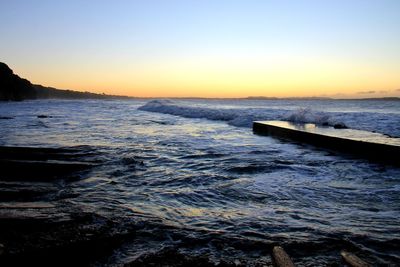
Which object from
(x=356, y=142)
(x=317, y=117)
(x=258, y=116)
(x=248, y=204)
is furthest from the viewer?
(x=258, y=116)

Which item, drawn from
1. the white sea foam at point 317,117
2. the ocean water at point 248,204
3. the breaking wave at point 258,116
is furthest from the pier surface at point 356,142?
the breaking wave at point 258,116

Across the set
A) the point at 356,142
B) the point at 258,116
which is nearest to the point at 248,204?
the point at 356,142

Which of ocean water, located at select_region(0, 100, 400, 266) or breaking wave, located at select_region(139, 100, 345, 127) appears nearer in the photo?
ocean water, located at select_region(0, 100, 400, 266)

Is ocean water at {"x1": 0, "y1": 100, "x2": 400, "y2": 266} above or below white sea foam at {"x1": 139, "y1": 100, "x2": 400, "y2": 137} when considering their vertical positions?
below

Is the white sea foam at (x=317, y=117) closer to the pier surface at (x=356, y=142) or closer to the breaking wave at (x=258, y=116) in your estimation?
the breaking wave at (x=258, y=116)

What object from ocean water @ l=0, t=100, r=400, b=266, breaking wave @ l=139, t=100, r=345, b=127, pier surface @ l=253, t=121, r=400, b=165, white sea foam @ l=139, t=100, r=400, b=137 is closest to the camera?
ocean water @ l=0, t=100, r=400, b=266

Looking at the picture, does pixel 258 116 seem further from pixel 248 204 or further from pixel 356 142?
pixel 248 204

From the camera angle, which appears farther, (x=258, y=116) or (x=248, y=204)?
(x=258, y=116)

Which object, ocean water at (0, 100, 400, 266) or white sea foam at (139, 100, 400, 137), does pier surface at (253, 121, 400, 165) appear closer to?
ocean water at (0, 100, 400, 266)

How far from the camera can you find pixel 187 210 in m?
3.64

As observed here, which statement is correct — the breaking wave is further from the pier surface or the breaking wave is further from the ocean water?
the ocean water

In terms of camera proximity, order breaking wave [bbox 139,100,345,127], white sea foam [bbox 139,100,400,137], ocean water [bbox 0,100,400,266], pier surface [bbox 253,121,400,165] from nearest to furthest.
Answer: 1. ocean water [bbox 0,100,400,266]
2. pier surface [bbox 253,121,400,165]
3. white sea foam [bbox 139,100,400,137]
4. breaking wave [bbox 139,100,345,127]

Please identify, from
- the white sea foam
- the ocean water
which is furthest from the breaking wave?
the ocean water

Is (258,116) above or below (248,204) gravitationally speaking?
above
